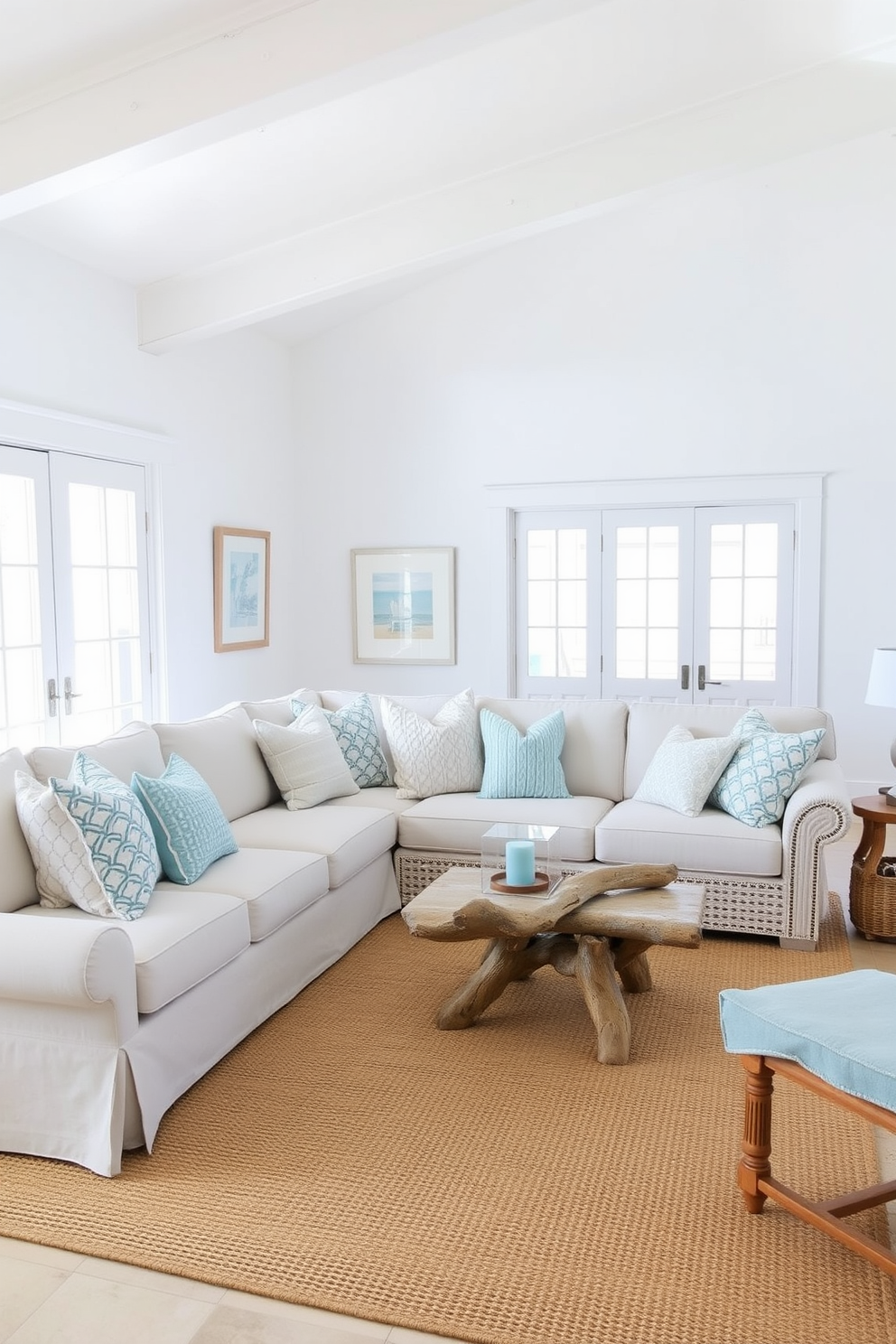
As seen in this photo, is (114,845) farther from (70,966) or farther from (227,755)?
(227,755)

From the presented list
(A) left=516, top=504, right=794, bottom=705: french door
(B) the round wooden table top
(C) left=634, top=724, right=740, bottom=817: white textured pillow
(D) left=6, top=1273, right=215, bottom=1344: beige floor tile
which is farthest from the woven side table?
(D) left=6, top=1273, right=215, bottom=1344: beige floor tile

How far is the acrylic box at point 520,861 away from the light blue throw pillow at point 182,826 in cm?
91

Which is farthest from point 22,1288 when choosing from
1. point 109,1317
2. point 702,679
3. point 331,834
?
point 702,679

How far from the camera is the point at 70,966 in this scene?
251 cm

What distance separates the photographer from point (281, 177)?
4758mm

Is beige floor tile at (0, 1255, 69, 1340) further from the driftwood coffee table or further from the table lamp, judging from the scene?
the table lamp

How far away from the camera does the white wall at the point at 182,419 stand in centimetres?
467

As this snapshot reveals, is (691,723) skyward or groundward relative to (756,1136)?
skyward

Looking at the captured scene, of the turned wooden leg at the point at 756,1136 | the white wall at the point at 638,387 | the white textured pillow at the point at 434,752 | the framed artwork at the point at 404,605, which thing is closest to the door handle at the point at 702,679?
the white wall at the point at 638,387

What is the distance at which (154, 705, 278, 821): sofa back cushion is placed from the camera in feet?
13.7

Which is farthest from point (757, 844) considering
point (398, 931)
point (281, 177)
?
point (281, 177)

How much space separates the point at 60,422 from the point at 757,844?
351cm

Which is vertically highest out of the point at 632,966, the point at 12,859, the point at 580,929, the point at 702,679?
the point at 702,679

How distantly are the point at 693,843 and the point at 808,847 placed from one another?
421mm
